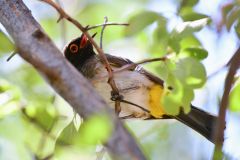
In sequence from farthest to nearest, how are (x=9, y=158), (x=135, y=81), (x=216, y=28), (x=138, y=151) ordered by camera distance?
(x=135, y=81)
(x=9, y=158)
(x=216, y=28)
(x=138, y=151)

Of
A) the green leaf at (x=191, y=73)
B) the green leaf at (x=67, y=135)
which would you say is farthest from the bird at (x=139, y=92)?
the green leaf at (x=191, y=73)

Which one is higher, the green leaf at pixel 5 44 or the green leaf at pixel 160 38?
the green leaf at pixel 5 44

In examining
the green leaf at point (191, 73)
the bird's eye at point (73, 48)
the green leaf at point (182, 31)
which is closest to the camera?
the green leaf at point (191, 73)

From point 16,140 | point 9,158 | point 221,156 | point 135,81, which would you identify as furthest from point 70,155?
point 135,81

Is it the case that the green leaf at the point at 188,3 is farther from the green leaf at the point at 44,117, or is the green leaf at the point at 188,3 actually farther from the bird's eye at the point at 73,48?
the bird's eye at the point at 73,48

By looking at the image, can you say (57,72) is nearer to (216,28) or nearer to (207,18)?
(207,18)

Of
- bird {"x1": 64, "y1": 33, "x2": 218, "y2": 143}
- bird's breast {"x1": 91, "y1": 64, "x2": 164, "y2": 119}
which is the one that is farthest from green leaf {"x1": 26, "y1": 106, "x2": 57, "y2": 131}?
bird's breast {"x1": 91, "y1": 64, "x2": 164, "y2": 119}

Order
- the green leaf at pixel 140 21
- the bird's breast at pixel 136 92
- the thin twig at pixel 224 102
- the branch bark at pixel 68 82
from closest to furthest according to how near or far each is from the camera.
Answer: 1. the branch bark at pixel 68 82
2. the thin twig at pixel 224 102
3. the green leaf at pixel 140 21
4. the bird's breast at pixel 136 92

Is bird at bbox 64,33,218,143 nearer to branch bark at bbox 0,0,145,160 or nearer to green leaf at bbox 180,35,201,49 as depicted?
green leaf at bbox 180,35,201,49
